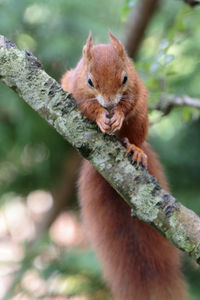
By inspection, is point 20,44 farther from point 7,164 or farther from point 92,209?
point 92,209

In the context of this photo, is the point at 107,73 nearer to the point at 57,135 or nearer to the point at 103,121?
the point at 103,121

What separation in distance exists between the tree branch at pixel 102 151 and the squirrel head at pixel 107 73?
0.99ft

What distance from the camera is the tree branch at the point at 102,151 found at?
1.67 m

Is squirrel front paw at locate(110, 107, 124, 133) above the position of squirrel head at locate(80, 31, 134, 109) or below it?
below

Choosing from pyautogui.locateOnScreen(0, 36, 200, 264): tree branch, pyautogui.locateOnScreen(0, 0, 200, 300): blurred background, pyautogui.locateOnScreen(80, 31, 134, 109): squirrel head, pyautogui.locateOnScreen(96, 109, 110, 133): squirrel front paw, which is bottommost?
pyautogui.locateOnScreen(0, 36, 200, 264): tree branch

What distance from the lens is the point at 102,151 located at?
69.3 inches

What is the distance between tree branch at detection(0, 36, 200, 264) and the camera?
1675 millimetres

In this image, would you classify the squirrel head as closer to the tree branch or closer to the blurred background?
the tree branch

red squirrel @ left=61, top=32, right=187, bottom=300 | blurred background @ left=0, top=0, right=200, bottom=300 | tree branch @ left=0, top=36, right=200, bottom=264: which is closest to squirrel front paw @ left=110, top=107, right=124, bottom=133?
red squirrel @ left=61, top=32, right=187, bottom=300

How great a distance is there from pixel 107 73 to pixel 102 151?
501 mm

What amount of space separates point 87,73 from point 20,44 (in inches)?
66.3

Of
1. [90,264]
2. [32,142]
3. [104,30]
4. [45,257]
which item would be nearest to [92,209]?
[90,264]

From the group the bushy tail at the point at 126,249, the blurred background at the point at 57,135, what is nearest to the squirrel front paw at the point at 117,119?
the bushy tail at the point at 126,249

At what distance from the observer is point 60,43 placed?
3.75 metres
